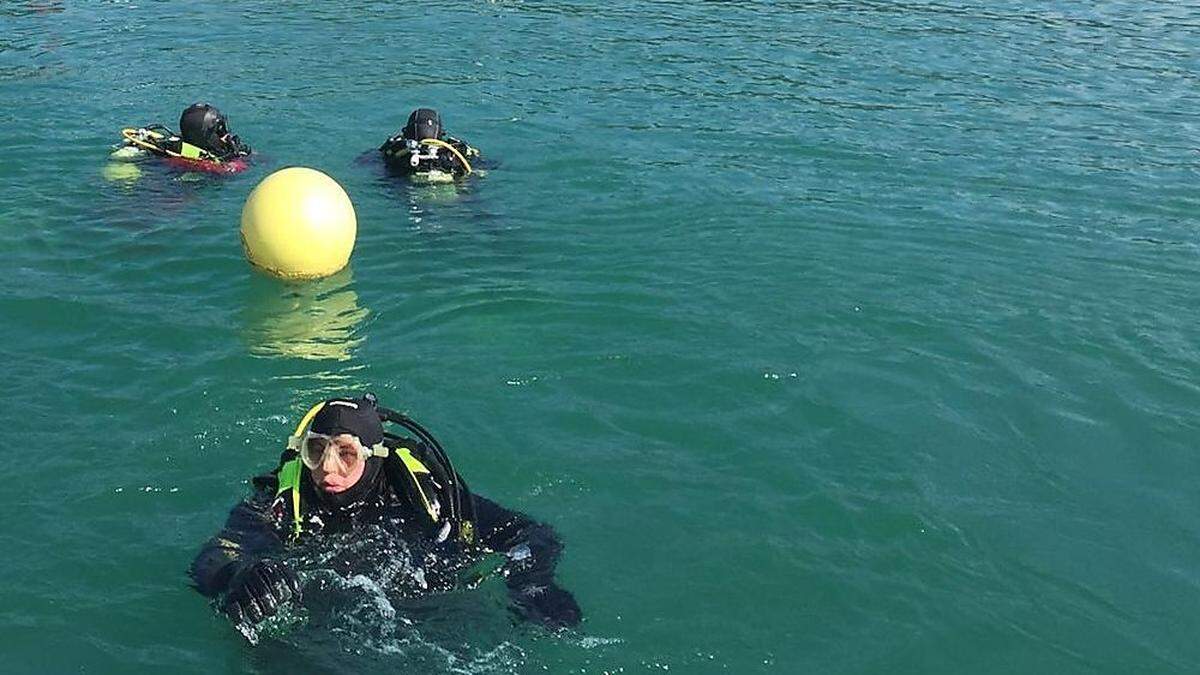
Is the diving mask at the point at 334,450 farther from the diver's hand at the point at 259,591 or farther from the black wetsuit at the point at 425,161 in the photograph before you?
the black wetsuit at the point at 425,161

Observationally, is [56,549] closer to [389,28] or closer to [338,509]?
[338,509]

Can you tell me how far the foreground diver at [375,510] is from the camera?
251 inches

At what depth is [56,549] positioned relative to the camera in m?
7.39

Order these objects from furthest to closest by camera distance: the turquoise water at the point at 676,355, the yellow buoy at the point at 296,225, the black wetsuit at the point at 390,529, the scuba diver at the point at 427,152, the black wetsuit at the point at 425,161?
the black wetsuit at the point at 425,161 → the scuba diver at the point at 427,152 → the yellow buoy at the point at 296,225 → the turquoise water at the point at 676,355 → the black wetsuit at the point at 390,529

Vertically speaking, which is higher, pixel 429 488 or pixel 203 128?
pixel 203 128

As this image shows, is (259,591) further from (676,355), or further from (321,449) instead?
(676,355)

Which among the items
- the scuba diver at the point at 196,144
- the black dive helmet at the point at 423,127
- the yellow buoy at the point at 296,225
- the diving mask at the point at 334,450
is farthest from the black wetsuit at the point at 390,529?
the scuba diver at the point at 196,144

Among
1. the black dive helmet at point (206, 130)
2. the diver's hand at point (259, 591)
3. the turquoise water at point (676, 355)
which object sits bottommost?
the turquoise water at point (676, 355)

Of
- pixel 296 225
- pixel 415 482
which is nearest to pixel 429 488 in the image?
pixel 415 482

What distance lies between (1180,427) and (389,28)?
15.5 meters

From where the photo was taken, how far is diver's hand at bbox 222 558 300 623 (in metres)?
5.77

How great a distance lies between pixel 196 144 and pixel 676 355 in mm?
6669

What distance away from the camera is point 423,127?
44.0ft

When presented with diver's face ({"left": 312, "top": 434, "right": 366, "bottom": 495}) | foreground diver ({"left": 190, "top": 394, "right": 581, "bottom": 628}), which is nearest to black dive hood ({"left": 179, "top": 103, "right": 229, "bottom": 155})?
foreground diver ({"left": 190, "top": 394, "right": 581, "bottom": 628})
